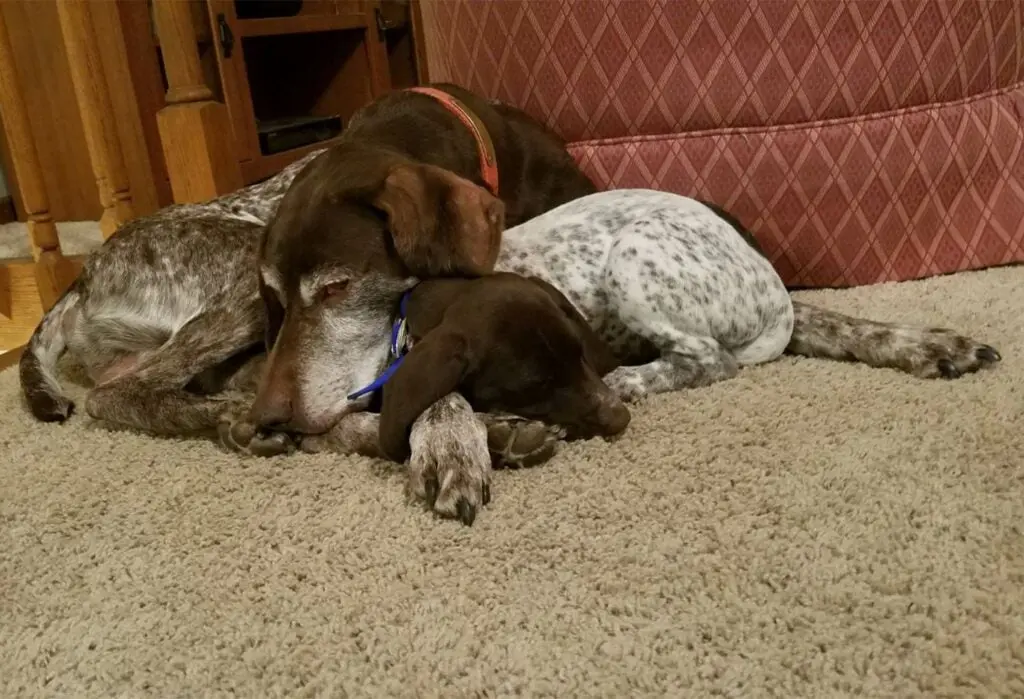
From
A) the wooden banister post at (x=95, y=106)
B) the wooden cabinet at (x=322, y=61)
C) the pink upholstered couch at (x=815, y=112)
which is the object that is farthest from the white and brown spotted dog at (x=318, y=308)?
the wooden cabinet at (x=322, y=61)

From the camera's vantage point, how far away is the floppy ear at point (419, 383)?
70.1 inches

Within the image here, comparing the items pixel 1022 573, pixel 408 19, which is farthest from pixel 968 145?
pixel 408 19

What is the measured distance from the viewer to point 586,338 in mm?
2064

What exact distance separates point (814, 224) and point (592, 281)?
0.95m

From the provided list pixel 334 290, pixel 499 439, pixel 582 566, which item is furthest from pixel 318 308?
pixel 582 566

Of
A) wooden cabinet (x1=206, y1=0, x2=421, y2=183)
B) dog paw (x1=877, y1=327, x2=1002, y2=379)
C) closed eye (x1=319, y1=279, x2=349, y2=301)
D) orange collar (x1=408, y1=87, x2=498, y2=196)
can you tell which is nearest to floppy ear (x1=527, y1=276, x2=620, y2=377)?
closed eye (x1=319, y1=279, x2=349, y2=301)

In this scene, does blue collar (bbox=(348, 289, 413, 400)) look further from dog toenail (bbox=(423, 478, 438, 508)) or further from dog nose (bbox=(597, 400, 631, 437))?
dog nose (bbox=(597, 400, 631, 437))

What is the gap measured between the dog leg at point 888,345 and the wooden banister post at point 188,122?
2254 millimetres

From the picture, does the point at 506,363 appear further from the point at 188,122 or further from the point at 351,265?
the point at 188,122

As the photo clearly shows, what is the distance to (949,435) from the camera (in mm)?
1820

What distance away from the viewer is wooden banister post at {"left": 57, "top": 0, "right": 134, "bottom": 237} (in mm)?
3422

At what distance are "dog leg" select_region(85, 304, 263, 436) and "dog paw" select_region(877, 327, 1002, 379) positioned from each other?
5.45 feet

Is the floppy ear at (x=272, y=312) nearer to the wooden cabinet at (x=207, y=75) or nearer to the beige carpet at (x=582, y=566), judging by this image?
the beige carpet at (x=582, y=566)

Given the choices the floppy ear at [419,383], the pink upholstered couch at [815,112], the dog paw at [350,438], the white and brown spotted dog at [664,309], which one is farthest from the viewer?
the pink upholstered couch at [815,112]
